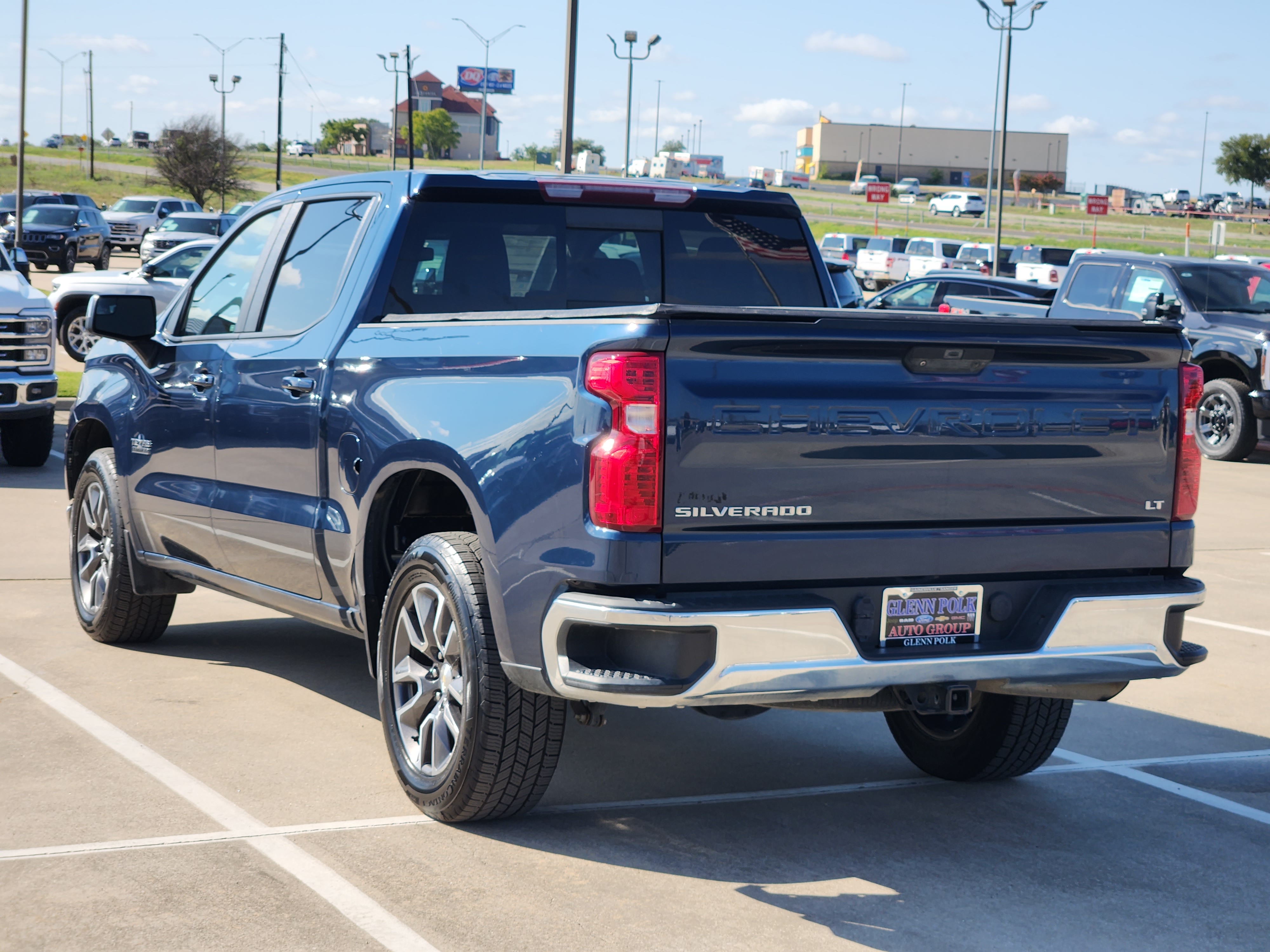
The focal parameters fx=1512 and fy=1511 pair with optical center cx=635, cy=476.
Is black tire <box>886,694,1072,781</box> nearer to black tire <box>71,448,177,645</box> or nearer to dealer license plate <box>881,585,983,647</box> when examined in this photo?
dealer license plate <box>881,585,983,647</box>

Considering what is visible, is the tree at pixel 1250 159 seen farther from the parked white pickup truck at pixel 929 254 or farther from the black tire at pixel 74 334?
the black tire at pixel 74 334

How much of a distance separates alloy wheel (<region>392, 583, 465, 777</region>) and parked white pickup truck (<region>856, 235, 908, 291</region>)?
3878cm

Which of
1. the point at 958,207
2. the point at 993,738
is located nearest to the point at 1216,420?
the point at 993,738

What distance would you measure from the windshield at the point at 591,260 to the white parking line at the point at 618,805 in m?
1.70

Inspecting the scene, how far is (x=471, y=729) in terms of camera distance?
4441 mm

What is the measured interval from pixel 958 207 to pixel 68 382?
82.1 m

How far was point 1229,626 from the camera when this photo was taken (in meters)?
8.47

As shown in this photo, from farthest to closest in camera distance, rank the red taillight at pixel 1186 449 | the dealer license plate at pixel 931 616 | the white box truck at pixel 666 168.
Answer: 1. the white box truck at pixel 666 168
2. the red taillight at pixel 1186 449
3. the dealer license plate at pixel 931 616

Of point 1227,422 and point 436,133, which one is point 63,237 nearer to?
point 1227,422

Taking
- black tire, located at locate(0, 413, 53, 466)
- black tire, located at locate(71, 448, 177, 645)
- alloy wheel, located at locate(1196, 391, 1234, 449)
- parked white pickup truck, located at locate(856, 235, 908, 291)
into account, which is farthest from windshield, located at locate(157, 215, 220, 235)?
black tire, located at locate(71, 448, 177, 645)

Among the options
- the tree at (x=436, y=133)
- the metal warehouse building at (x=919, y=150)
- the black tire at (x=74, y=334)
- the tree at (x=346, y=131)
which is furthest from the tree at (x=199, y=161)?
the metal warehouse building at (x=919, y=150)

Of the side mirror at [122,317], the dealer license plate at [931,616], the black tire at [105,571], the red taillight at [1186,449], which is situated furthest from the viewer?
the black tire at [105,571]

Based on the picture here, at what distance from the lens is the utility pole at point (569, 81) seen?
16.9 m

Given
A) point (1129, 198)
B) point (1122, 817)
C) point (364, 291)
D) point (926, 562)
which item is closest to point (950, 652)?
point (926, 562)
